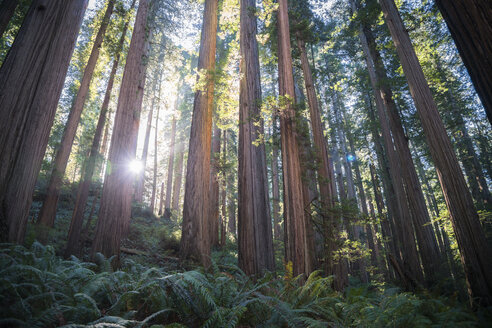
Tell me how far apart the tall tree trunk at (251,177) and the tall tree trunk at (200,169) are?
0.99 metres

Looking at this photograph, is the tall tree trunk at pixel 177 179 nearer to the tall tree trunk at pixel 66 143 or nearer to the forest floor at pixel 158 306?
the tall tree trunk at pixel 66 143

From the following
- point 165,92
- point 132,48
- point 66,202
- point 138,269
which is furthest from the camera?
point 66,202

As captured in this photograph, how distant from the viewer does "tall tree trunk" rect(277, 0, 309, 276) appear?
16.4 feet

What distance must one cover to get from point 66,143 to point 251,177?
24.7 feet

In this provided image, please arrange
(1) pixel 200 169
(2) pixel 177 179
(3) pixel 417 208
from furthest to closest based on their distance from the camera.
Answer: (2) pixel 177 179, (3) pixel 417 208, (1) pixel 200 169

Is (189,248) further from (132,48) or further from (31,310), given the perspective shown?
(132,48)

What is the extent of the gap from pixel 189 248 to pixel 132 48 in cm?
620

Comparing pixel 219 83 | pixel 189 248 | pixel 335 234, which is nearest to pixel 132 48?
pixel 219 83

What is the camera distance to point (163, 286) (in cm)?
252

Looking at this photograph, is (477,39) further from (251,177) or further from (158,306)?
(251,177)

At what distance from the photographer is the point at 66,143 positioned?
865 cm

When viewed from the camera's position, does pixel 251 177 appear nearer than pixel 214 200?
Yes

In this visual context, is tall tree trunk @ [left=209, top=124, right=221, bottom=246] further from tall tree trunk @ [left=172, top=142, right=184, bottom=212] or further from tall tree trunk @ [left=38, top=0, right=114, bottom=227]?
tall tree trunk @ [left=172, top=142, right=184, bottom=212]

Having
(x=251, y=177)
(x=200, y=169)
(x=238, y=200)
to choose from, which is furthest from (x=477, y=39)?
(x=200, y=169)
